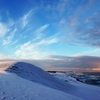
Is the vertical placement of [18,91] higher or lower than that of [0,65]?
lower

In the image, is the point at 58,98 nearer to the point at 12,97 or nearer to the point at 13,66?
the point at 12,97

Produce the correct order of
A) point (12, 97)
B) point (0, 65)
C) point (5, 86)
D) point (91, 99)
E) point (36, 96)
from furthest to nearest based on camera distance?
point (0, 65)
point (91, 99)
point (5, 86)
point (36, 96)
point (12, 97)

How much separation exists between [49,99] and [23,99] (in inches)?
87.7

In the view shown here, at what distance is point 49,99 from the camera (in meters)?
12.5

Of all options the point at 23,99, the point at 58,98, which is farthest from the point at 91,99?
the point at 23,99

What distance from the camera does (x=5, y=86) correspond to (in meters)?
13.3

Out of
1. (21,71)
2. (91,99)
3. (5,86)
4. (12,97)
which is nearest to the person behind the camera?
(12,97)

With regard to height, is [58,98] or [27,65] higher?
[27,65]

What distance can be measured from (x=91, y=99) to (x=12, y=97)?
45.1 ft

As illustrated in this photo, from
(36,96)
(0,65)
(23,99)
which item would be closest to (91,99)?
(36,96)

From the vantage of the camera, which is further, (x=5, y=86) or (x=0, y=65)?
(x=0, y=65)

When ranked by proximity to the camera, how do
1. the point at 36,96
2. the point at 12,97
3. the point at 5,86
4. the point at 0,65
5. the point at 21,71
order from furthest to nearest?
the point at 0,65 < the point at 21,71 < the point at 5,86 < the point at 36,96 < the point at 12,97

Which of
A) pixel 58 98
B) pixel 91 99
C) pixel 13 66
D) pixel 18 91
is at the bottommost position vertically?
pixel 91 99

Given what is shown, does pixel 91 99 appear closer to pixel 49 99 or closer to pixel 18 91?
pixel 49 99
